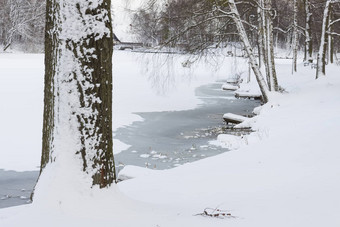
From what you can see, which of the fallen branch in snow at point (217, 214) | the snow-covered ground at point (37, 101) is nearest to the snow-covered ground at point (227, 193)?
the fallen branch in snow at point (217, 214)

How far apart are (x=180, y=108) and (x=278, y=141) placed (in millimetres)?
11893

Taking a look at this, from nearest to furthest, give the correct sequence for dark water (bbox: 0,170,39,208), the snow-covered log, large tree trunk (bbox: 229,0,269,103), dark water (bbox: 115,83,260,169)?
dark water (bbox: 0,170,39,208), dark water (bbox: 115,83,260,169), the snow-covered log, large tree trunk (bbox: 229,0,269,103)

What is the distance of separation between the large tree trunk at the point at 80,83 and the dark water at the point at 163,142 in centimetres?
385

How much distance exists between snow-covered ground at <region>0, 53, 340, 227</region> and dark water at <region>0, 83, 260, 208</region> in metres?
2.16

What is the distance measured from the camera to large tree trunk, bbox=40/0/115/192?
3.75m

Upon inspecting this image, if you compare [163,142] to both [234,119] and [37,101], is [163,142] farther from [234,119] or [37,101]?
[37,101]

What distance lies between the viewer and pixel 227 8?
16484 millimetres

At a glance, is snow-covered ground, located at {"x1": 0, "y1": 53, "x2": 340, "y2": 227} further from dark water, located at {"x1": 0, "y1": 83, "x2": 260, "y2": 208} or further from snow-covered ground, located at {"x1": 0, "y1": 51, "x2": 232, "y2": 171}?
snow-covered ground, located at {"x1": 0, "y1": 51, "x2": 232, "y2": 171}

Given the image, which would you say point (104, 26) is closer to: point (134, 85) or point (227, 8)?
point (227, 8)

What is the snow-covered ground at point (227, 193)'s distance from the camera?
3711 mm

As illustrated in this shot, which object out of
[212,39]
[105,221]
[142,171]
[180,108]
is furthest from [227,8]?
[105,221]

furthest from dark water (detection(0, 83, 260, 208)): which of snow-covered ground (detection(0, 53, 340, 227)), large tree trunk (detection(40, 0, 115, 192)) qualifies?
large tree trunk (detection(40, 0, 115, 192))

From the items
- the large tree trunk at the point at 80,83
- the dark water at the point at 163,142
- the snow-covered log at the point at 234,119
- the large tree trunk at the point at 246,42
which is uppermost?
the large tree trunk at the point at 246,42

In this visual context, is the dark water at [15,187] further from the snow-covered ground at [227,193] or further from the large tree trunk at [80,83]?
the large tree trunk at [80,83]
